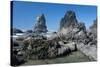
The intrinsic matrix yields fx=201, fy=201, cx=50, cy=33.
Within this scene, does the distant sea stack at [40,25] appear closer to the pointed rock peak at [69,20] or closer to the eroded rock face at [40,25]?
the eroded rock face at [40,25]

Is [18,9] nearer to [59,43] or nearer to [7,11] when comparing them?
[7,11]

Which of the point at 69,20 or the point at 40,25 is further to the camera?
the point at 69,20

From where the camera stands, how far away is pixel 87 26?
269cm

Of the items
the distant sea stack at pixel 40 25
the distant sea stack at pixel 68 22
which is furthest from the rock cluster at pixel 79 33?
the distant sea stack at pixel 40 25

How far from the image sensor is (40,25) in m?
2.48

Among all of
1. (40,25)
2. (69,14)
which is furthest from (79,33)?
(40,25)

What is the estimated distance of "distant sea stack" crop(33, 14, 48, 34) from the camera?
8.09 feet

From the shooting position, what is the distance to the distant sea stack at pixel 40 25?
246 centimetres

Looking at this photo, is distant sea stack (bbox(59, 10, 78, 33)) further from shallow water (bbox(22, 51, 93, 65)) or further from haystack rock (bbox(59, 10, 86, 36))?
shallow water (bbox(22, 51, 93, 65))

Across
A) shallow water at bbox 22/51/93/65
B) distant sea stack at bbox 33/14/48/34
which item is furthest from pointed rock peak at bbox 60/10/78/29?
shallow water at bbox 22/51/93/65

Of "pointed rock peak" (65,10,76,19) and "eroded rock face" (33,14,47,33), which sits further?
"pointed rock peak" (65,10,76,19)

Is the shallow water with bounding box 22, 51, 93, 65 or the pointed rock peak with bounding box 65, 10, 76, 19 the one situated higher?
the pointed rock peak with bounding box 65, 10, 76, 19

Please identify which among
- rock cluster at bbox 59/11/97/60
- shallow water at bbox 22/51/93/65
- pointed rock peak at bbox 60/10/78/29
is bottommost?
shallow water at bbox 22/51/93/65

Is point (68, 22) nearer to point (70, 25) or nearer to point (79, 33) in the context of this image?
point (70, 25)
